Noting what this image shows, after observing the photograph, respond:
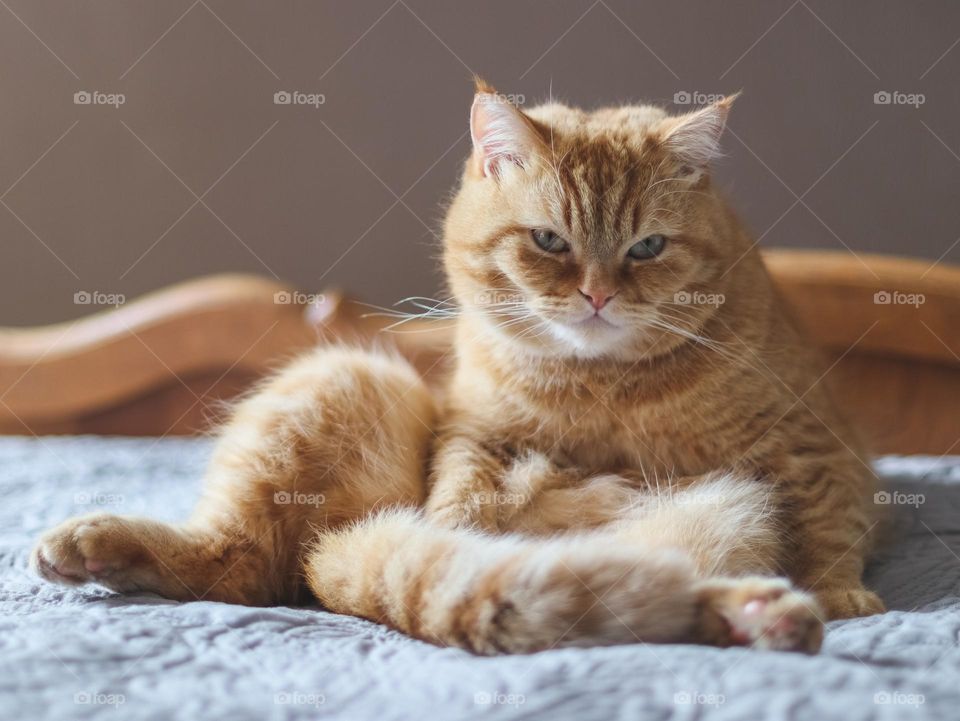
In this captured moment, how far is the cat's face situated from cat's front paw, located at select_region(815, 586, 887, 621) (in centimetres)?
43

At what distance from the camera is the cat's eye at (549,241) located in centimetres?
141

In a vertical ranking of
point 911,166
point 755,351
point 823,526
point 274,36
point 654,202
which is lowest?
point 823,526

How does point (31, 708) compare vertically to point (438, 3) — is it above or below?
below

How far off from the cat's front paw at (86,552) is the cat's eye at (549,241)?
74 cm

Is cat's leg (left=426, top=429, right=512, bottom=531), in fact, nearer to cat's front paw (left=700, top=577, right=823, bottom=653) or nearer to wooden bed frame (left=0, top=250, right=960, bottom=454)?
cat's front paw (left=700, top=577, right=823, bottom=653)

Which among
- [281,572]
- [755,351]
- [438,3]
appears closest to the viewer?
[281,572]

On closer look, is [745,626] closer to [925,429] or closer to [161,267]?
[925,429]

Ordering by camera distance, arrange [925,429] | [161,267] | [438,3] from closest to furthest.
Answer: [925,429] < [438,3] < [161,267]

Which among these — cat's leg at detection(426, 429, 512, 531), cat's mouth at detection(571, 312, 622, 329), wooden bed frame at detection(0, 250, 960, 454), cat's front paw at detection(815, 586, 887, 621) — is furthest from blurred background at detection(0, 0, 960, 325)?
cat's front paw at detection(815, 586, 887, 621)

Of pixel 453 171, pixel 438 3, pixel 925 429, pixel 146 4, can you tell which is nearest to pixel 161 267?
pixel 146 4

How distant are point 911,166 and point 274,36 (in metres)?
1.84

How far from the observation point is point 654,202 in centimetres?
139

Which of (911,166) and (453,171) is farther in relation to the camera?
(453,171)

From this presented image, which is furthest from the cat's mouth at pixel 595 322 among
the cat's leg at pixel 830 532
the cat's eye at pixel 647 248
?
the cat's leg at pixel 830 532
